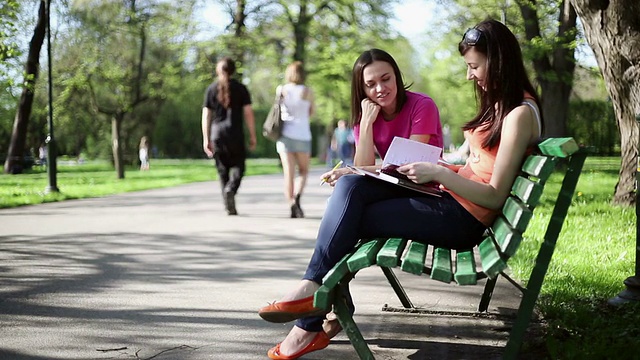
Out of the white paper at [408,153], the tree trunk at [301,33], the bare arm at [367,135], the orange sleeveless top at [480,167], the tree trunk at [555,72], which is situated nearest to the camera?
the orange sleeveless top at [480,167]

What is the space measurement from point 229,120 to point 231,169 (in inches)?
25.9

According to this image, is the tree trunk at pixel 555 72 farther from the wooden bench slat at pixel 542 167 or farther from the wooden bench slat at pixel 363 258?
the wooden bench slat at pixel 363 258

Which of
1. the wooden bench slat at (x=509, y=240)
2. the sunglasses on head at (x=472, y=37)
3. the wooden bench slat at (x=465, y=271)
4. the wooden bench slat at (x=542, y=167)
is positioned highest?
the sunglasses on head at (x=472, y=37)

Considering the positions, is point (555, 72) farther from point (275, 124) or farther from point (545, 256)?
point (545, 256)

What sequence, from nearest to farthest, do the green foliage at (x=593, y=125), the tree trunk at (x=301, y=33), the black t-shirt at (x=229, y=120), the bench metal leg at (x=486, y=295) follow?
the bench metal leg at (x=486, y=295) < the black t-shirt at (x=229, y=120) < the tree trunk at (x=301, y=33) < the green foliage at (x=593, y=125)

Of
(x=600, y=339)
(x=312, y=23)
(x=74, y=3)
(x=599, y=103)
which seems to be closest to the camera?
(x=600, y=339)

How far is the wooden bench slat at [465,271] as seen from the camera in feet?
9.45

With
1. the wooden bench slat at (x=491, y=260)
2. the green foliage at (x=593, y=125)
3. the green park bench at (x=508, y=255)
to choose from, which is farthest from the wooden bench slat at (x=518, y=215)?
the green foliage at (x=593, y=125)

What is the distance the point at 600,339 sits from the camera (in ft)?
11.7

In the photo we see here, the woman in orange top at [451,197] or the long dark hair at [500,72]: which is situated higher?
the long dark hair at [500,72]

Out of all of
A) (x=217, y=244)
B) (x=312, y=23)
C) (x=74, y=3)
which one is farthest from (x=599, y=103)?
(x=217, y=244)

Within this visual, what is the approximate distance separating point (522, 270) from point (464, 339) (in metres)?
1.87

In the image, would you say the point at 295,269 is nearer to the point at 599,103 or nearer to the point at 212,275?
the point at 212,275

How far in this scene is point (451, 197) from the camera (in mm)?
3588
